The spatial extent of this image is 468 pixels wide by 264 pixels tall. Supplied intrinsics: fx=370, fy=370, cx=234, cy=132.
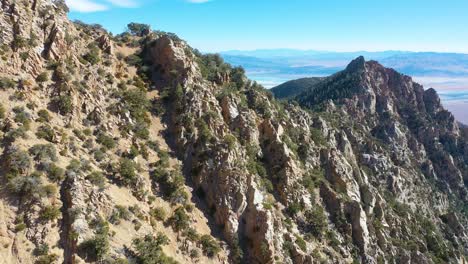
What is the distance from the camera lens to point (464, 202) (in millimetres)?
130875

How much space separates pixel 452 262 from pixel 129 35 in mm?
84835

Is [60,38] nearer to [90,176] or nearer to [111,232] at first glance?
[90,176]

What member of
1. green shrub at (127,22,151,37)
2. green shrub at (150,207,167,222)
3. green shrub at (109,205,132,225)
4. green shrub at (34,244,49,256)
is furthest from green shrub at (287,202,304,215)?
green shrub at (127,22,151,37)

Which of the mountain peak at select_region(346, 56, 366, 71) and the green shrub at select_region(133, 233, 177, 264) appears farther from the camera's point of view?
the mountain peak at select_region(346, 56, 366, 71)

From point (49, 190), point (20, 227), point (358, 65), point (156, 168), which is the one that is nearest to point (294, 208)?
point (156, 168)

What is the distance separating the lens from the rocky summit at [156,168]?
3666 cm

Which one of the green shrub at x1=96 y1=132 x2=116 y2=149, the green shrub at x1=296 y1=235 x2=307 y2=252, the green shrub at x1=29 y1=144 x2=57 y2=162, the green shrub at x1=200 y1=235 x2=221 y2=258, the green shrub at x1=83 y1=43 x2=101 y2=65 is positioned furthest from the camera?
the green shrub at x1=83 y1=43 x2=101 y2=65

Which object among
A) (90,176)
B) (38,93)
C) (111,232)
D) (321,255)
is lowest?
(321,255)

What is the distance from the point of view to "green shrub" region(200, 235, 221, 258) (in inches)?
1784

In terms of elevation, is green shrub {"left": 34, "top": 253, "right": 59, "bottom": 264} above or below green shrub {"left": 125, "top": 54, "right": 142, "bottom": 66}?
below

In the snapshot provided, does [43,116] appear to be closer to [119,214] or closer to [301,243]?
[119,214]

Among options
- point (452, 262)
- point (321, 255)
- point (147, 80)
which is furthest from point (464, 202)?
point (147, 80)

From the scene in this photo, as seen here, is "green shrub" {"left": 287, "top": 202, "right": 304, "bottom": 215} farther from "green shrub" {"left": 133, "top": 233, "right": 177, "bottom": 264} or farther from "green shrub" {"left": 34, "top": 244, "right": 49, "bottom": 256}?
"green shrub" {"left": 34, "top": 244, "right": 49, "bottom": 256}

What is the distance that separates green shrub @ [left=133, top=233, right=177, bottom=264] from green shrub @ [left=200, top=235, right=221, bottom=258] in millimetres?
5494
